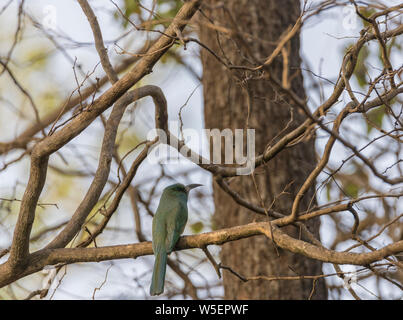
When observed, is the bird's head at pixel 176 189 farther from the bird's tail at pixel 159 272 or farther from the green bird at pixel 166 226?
the bird's tail at pixel 159 272

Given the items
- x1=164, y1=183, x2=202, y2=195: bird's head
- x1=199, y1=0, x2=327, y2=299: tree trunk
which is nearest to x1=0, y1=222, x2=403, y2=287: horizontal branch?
x1=164, y1=183, x2=202, y2=195: bird's head

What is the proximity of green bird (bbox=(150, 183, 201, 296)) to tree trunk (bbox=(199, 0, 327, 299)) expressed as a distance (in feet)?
2.38

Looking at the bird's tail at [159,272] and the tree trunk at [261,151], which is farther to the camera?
the tree trunk at [261,151]

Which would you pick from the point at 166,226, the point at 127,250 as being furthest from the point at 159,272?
the point at 127,250

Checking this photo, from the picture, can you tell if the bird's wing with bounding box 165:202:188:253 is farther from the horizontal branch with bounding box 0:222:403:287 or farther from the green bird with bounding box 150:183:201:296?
the horizontal branch with bounding box 0:222:403:287

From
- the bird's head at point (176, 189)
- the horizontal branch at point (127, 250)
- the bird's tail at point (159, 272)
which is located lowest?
the horizontal branch at point (127, 250)

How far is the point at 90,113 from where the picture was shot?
10.8 feet

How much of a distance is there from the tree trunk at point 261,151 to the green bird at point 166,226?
73cm

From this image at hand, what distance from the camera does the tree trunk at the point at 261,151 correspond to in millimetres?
5441

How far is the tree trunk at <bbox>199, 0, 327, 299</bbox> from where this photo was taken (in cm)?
544

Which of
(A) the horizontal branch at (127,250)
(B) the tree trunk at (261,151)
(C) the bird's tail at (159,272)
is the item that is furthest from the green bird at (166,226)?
(B) the tree trunk at (261,151)

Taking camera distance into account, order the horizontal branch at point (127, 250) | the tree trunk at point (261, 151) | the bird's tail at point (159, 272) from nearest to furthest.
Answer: the horizontal branch at point (127, 250) → the bird's tail at point (159, 272) → the tree trunk at point (261, 151)

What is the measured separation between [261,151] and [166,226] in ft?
5.15
